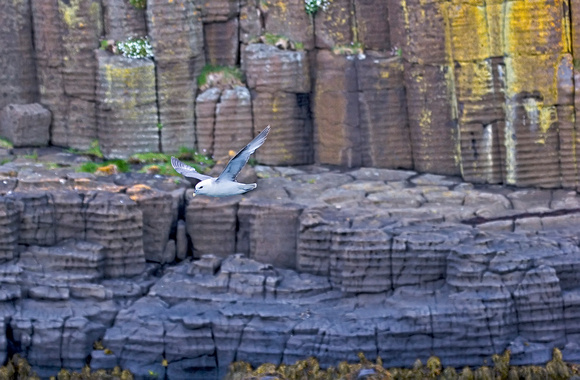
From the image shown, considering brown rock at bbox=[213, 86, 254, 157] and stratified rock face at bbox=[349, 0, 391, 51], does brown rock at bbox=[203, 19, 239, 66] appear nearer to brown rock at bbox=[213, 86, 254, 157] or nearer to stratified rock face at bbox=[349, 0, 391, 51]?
brown rock at bbox=[213, 86, 254, 157]

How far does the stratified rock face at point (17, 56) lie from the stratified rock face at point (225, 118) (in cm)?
265

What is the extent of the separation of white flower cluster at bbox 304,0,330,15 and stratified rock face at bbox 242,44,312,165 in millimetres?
614

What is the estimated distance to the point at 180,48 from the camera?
19.8 meters

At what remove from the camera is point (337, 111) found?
19.8 m

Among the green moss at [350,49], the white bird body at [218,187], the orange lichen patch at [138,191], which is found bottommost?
the orange lichen patch at [138,191]

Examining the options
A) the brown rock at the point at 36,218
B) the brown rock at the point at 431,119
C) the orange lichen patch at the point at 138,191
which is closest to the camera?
the brown rock at the point at 36,218

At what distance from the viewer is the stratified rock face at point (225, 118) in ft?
64.7

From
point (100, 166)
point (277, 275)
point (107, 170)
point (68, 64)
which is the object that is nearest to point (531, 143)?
point (277, 275)

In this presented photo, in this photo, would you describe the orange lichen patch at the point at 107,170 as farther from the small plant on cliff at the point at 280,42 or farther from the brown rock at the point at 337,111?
the brown rock at the point at 337,111

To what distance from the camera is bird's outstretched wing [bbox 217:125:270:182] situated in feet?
50.8

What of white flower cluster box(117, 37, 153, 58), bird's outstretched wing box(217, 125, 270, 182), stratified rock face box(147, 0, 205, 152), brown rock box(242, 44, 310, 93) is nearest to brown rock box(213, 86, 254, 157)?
brown rock box(242, 44, 310, 93)

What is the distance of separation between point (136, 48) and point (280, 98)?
2187 millimetres

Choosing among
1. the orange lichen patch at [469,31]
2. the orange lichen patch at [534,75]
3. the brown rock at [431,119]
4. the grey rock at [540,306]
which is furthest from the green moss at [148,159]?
the grey rock at [540,306]

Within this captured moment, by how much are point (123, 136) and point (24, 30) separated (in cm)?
221
